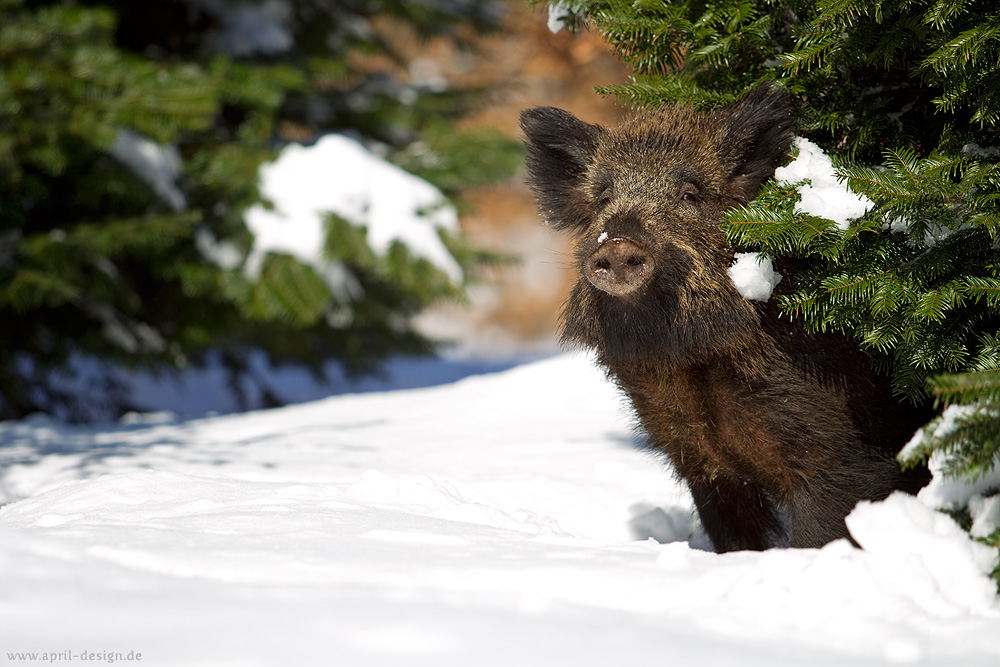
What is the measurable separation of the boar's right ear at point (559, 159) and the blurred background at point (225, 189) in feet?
1.97

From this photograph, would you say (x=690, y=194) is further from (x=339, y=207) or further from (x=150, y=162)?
(x=150, y=162)

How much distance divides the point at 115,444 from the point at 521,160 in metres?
4.00

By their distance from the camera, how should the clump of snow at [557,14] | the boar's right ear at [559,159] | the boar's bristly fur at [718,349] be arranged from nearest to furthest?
the boar's bristly fur at [718,349]
the boar's right ear at [559,159]
the clump of snow at [557,14]

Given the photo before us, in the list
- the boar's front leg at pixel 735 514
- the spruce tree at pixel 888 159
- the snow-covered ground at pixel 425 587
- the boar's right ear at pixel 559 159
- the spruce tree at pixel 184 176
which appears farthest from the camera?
the spruce tree at pixel 184 176

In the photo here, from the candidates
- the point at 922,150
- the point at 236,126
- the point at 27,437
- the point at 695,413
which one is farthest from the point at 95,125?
the point at 922,150

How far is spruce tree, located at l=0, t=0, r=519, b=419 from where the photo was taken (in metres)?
5.71

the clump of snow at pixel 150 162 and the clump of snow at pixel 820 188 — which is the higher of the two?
the clump of snow at pixel 150 162

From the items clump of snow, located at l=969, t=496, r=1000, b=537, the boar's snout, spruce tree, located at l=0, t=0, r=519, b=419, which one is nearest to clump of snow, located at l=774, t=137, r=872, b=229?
the boar's snout

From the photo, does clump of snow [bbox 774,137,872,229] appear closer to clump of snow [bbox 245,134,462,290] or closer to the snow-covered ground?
the snow-covered ground

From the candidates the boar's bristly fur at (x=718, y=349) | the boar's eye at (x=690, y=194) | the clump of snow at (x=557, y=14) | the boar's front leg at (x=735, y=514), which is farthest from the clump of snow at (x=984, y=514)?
the clump of snow at (x=557, y=14)

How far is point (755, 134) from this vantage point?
10.8 feet

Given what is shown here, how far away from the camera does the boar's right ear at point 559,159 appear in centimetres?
370

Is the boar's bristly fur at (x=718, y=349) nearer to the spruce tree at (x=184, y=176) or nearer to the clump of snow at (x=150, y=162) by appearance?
the spruce tree at (x=184, y=176)

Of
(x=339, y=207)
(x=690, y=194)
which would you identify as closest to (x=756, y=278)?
(x=690, y=194)
